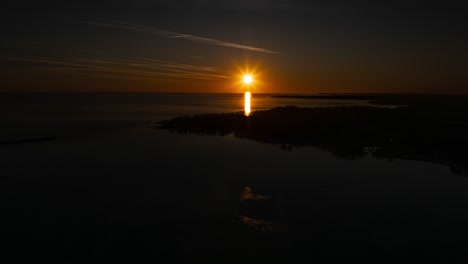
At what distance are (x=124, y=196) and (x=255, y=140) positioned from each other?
20741 mm

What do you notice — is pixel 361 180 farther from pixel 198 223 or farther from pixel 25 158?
pixel 25 158

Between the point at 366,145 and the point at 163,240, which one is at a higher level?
the point at 366,145

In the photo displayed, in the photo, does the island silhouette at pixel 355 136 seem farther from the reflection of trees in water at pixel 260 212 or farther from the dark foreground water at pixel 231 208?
the reflection of trees in water at pixel 260 212

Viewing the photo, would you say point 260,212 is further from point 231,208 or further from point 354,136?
point 354,136

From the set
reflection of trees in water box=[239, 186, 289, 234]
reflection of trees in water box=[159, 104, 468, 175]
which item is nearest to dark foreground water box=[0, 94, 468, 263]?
reflection of trees in water box=[239, 186, 289, 234]

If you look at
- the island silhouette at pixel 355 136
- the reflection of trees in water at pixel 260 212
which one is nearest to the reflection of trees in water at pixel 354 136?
the island silhouette at pixel 355 136

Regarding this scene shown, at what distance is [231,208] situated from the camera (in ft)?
54.7

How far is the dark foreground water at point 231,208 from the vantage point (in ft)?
41.3

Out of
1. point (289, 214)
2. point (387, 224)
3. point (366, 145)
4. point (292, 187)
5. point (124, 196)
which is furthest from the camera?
point (366, 145)

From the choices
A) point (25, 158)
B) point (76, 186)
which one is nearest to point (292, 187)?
point (76, 186)

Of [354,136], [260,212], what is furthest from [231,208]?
[354,136]

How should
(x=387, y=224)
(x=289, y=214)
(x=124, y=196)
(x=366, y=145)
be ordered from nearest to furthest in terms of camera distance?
1. (x=387, y=224)
2. (x=289, y=214)
3. (x=124, y=196)
4. (x=366, y=145)

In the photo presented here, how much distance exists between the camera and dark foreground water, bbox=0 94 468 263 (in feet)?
41.3

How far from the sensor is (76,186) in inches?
815
